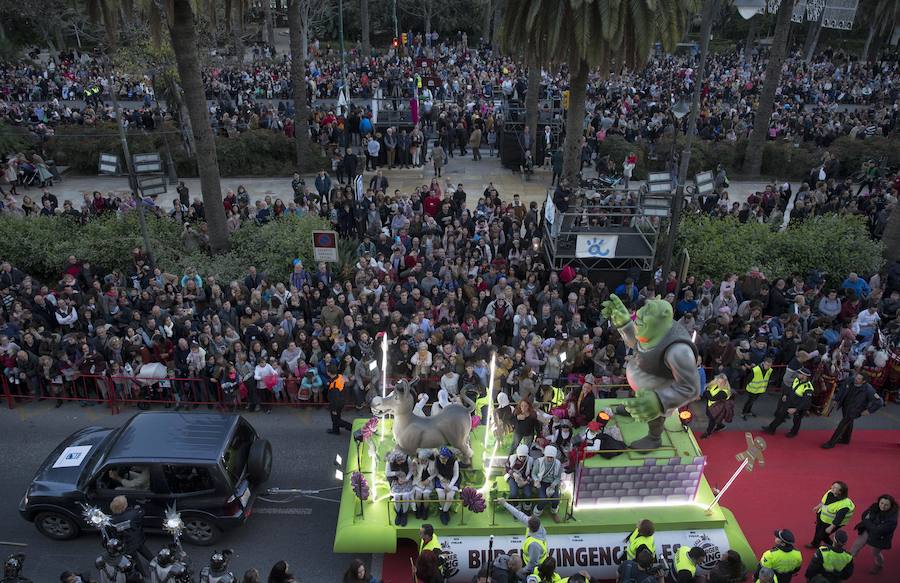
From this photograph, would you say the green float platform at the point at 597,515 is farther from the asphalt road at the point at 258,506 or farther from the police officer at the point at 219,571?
the police officer at the point at 219,571

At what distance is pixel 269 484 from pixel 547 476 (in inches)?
206

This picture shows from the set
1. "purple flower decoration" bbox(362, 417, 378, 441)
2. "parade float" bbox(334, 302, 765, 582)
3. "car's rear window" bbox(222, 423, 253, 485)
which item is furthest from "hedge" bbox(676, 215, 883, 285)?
"car's rear window" bbox(222, 423, 253, 485)

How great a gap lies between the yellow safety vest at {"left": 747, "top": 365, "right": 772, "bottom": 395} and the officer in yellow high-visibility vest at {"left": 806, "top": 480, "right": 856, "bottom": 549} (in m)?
3.60

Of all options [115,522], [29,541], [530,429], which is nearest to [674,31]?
[530,429]

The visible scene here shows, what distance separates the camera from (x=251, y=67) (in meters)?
44.3

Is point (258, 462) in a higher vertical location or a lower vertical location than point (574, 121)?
lower

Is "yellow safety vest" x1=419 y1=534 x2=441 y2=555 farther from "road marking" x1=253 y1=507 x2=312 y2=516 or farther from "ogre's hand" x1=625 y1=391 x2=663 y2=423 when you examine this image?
"ogre's hand" x1=625 y1=391 x2=663 y2=423

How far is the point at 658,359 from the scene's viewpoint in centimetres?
931

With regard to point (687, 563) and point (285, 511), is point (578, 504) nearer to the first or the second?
point (687, 563)

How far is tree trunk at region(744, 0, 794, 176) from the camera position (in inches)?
965

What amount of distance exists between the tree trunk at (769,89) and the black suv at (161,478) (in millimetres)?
23498

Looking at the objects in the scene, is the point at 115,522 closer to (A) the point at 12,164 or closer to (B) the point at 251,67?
(A) the point at 12,164

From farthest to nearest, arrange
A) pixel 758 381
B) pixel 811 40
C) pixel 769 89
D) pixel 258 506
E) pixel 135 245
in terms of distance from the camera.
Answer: pixel 811 40
pixel 769 89
pixel 135 245
pixel 758 381
pixel 258 506

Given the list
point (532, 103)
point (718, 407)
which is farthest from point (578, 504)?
point (532, 103)
